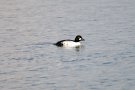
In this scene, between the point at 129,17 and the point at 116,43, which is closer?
the point at 116,43

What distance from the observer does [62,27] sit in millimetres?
43469

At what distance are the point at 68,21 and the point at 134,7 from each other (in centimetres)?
786

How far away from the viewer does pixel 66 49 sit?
3709 centimetres

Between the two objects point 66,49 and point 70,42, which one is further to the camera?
point 70,42

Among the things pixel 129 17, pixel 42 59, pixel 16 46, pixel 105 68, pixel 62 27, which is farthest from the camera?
pixel 129 17

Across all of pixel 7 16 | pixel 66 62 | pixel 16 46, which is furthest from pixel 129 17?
pixel 66 62

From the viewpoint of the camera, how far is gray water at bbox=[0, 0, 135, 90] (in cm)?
2798

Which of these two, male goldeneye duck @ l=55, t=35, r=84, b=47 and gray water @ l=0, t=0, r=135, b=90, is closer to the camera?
gray water @ l=0, t=0, r=135, b=90

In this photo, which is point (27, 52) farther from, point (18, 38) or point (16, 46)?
point (18, 38)

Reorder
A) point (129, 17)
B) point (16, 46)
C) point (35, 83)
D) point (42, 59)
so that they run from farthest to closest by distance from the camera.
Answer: point (129, 17)
point (16, 46)
point (42, 59)
point (35, 83)

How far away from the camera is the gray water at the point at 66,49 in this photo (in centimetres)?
2798

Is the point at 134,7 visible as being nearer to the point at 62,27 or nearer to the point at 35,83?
the point at 62,27

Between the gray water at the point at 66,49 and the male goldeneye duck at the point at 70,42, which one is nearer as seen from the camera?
the gray water at the point at 66,49

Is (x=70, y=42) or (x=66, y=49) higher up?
(x=70, y=42)
